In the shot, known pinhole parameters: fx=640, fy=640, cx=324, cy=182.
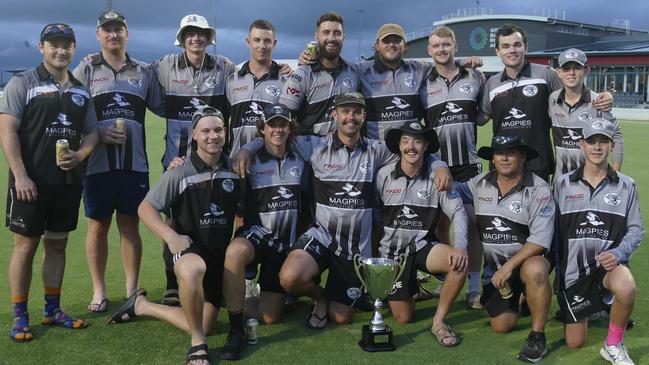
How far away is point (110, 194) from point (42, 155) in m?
0.78

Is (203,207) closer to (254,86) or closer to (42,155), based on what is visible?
(42,155)

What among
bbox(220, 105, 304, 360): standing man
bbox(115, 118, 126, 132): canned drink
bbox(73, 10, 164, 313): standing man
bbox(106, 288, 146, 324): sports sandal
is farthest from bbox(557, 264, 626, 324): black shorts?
bbox(115, 118, 126, 132): canned drink

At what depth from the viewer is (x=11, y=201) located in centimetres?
449

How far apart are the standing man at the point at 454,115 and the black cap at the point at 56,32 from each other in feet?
9.47

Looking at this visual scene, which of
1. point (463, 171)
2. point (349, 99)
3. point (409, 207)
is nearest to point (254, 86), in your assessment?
point (349, 99)

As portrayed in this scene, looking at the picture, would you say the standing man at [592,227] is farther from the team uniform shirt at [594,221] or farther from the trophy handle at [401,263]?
the trophy handle at [401,263]

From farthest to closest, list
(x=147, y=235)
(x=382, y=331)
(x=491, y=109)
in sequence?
(x=147, y=235), (x=491, y=109), (x=382, y=331)

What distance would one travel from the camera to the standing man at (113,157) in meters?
5.16

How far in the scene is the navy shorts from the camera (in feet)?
16.9

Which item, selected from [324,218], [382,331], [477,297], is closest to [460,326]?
[477,297]

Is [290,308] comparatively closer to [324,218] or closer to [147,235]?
[324,218]

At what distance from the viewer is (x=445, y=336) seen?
4.49 metres

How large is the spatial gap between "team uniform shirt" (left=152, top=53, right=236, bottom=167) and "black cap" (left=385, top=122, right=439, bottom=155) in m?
1.61

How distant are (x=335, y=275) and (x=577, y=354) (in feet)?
5.93
